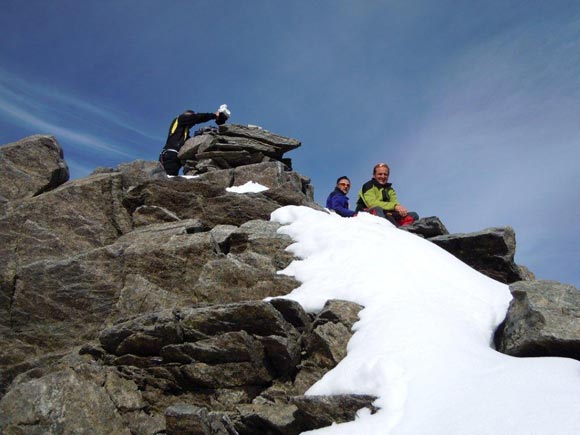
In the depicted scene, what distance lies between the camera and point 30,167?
17.7 metres

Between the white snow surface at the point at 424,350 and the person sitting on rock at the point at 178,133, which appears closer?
the white snow surface at the point at 424,350

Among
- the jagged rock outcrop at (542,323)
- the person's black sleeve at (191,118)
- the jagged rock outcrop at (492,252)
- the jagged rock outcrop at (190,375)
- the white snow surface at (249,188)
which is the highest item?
the person's black sleeve at (191,118)

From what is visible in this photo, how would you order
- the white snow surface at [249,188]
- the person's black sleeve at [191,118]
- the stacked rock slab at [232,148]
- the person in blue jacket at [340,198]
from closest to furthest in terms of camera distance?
the person in blue jacket at [340,198] < the white snow surface at [249,188] < the stacked rock slab at [232,148] < the person's black sleeve at [191,118]

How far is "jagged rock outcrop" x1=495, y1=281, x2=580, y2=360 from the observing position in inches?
303

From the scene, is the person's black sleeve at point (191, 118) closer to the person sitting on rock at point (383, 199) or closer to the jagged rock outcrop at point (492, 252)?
the person sitting on rock at point (383, 199)

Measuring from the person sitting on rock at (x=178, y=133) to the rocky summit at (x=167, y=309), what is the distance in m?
4.67

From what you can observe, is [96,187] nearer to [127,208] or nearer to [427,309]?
[127,208]

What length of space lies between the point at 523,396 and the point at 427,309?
3.55 m

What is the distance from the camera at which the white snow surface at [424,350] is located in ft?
19.9

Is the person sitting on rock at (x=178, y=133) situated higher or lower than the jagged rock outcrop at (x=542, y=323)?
higher

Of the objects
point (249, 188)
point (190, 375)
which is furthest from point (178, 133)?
point (190, 375)

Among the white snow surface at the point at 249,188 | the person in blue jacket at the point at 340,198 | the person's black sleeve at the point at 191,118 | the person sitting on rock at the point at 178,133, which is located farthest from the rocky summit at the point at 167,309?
the person's black sleeve at the point at 191,118

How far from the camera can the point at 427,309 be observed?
380 inches

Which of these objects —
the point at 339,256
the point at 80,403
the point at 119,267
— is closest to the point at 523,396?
the point at 339,256
